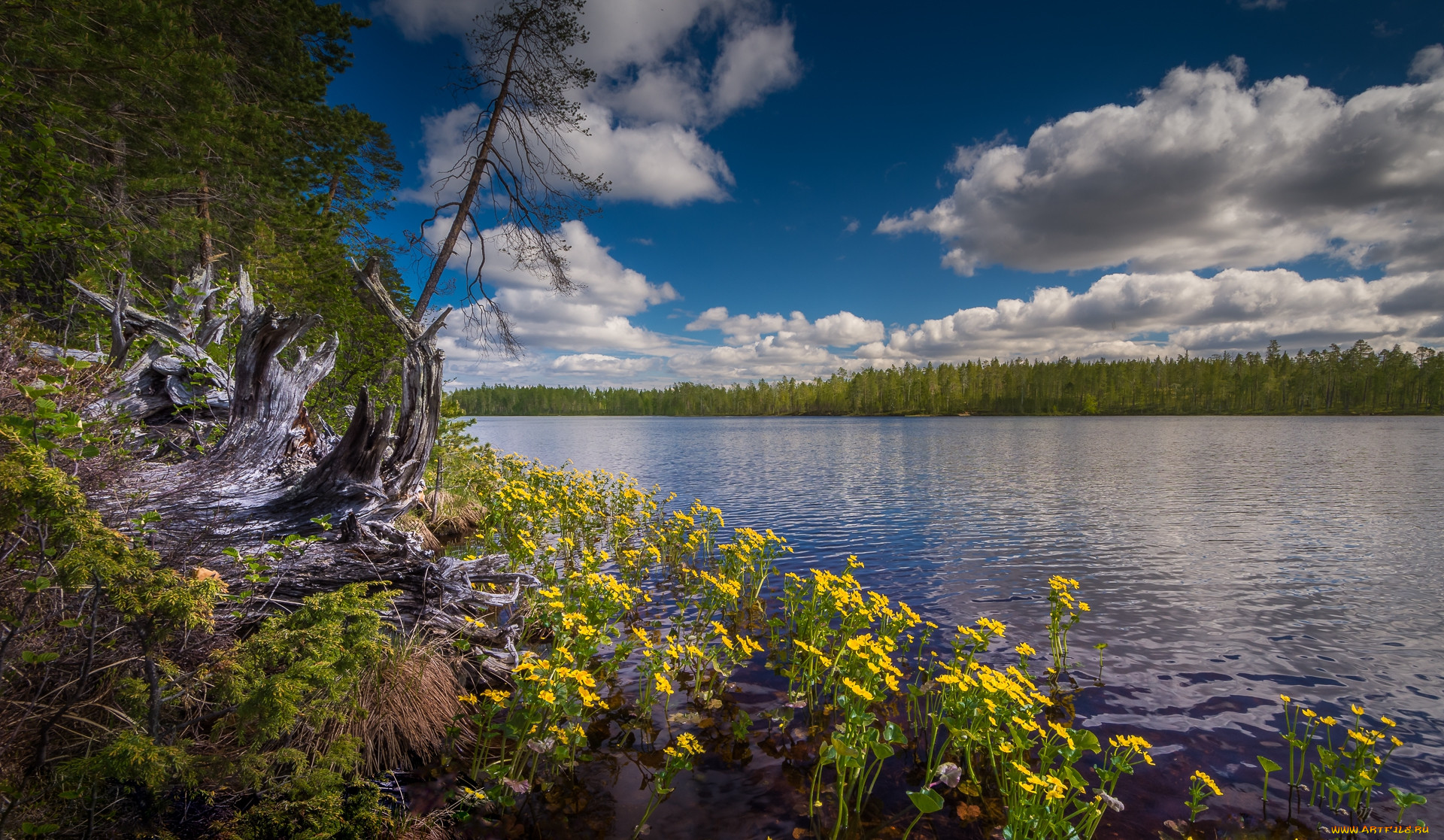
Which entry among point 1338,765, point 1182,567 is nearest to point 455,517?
point 1338,765

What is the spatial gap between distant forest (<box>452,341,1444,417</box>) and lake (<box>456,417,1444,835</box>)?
361ft

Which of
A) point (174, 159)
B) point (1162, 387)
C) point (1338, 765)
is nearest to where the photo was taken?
point (1338, 765)

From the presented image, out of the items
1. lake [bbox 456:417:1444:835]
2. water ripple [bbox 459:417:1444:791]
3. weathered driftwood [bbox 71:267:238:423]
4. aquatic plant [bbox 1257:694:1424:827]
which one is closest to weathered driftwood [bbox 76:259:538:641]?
weathered driftwood [bbox 71:267:238:423]

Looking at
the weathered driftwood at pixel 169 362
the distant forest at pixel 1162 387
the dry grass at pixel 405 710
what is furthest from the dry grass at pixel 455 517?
the distant forest at pixel 1162 387

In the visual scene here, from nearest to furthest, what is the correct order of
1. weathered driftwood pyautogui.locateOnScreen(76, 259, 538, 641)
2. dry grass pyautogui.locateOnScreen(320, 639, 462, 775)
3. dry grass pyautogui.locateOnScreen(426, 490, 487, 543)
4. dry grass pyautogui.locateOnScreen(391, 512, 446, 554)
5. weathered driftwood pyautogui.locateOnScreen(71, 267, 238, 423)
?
dry grass pyautogui.locateOnScreen(320, 639, 462, 775) < weathered driftwood pyautogui.locateOnScreen(76, 259, 538, 641) < weathered driftwood pyautogui.locateOnScreen(71, 267, 238, 423) < dry grass pyautogui.locateOnScreen(391, 512, 446, 554) < dry grass pyautogui.locateOnScreen(426, 490, 487, 543)

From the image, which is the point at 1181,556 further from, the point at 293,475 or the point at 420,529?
the point at 293,475

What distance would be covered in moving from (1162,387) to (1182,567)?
516 ft

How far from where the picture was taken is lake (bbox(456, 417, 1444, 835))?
6641mm

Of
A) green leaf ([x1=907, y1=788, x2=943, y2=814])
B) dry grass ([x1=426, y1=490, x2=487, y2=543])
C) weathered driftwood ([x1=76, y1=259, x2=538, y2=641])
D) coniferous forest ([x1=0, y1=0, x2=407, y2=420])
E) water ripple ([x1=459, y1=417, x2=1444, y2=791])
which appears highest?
coniferous forest ([x1=0, y1=0, x2=407, y2=420])

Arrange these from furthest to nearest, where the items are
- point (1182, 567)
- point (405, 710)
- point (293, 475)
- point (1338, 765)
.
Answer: point (1182, 567), point (293, 475), point (405, 710), point (1338, 765)

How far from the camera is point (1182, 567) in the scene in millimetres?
12898

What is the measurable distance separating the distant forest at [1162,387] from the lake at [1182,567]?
110115 mm

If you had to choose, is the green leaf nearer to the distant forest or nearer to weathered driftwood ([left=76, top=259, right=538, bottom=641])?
weathered driftwood ([left=76, top=259, right=538, bottom=641])

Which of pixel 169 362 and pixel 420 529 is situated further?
pixel 420 529
